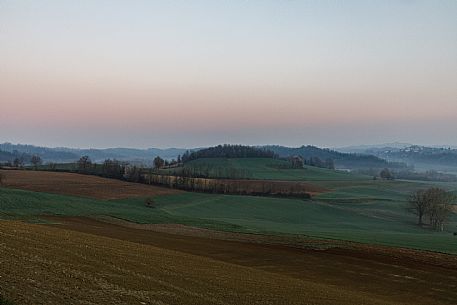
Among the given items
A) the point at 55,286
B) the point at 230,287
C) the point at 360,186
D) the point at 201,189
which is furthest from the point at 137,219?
the point at 360,186

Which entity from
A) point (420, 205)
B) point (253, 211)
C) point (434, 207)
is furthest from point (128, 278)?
point (420, 205)

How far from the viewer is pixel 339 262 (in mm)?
31875

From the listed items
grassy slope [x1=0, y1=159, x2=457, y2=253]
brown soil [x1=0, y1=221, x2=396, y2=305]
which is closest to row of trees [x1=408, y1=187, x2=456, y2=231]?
grassy slope [x1=0, y1=159, x2=457, y2=253]

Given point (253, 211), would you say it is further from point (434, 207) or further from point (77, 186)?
point (77, 186)

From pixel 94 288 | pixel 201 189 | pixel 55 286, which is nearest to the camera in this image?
pixel 55 286

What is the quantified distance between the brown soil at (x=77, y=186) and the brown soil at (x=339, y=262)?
39.7 meters

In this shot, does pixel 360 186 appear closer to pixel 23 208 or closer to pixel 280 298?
pixel 23 208

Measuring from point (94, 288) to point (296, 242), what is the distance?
25.7 m

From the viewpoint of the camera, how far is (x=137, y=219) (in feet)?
166

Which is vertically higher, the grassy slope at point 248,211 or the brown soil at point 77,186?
the brown soil at point 77,186

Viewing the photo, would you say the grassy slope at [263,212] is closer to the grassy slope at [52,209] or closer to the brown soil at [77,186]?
the grassy slope at [52,209]

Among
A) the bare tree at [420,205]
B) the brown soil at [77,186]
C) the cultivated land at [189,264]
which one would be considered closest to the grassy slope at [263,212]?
the cultivated land at [189,264]

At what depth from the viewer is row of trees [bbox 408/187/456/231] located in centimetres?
8138

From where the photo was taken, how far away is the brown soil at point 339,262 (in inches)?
981
